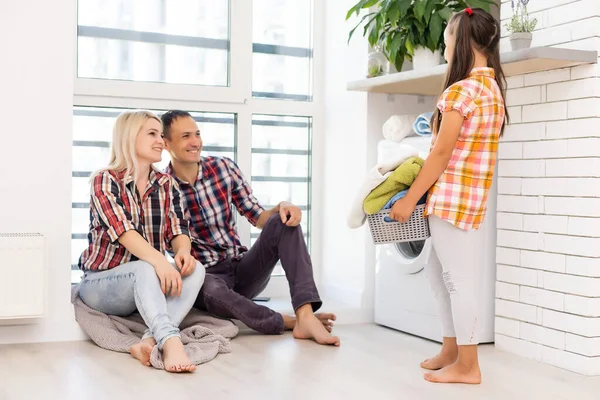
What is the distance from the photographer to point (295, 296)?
3072 millimetres

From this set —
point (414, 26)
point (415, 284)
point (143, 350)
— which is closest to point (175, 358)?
point (143, 350)

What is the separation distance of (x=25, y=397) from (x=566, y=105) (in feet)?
6.37

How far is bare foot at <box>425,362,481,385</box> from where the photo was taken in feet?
7.97

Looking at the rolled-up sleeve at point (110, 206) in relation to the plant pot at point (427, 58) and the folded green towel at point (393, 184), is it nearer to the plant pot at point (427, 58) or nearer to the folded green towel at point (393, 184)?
the folded green towel at point (393, 184)

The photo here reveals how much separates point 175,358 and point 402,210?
2.80 ft

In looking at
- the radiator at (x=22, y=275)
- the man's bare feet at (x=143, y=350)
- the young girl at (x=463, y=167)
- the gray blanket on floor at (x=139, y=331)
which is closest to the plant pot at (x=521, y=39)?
the young girl at (x=463, y=167)

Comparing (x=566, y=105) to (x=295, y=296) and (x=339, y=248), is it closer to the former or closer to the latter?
(x=295, y=296)

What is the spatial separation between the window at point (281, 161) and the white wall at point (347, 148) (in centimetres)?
11

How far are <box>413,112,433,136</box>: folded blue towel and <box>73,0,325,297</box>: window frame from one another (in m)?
0.88

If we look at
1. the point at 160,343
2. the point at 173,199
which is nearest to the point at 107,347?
the point at 160,343

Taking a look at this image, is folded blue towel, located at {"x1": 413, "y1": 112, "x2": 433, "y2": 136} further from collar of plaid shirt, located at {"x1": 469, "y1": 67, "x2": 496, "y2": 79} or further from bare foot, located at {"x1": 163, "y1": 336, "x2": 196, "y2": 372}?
bare foot, located at {"x1": 163, "y1": 336, "x2": 196, "y2": 372}

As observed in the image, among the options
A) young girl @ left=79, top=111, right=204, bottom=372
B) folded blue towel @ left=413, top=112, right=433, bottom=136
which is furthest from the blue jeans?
folded blue towel @ left=413, top=112, right=433, bottom=136

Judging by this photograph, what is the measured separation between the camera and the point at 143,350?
262 cm

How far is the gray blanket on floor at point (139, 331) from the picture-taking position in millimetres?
2762
